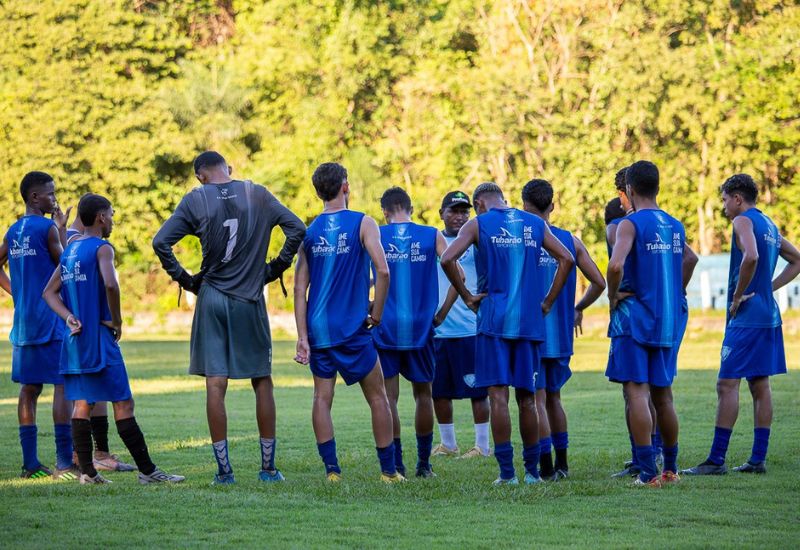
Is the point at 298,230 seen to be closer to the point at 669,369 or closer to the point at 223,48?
the point at 669,369

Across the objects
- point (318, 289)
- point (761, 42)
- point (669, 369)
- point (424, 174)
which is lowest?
point (669, 369)

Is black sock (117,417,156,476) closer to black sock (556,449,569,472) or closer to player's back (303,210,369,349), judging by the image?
player's back (303,210,369,349)

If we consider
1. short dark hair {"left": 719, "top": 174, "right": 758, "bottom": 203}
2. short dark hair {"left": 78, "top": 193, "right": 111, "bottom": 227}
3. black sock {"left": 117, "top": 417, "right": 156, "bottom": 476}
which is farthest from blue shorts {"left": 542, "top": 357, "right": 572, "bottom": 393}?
short dark hair {"left": 78, "top": 193, "right": 111, "bottom": 227}

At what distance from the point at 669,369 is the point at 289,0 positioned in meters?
41.6

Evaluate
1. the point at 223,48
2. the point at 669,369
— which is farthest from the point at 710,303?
the point at 669,369

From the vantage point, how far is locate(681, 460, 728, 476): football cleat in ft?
33.6

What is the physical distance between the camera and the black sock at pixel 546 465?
9961mm

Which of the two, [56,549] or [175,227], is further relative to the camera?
[175,227]

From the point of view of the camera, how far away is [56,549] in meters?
7.31

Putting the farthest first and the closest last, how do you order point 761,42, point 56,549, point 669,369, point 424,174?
point 424,174, point 761,42, point 669,369, point 56,549

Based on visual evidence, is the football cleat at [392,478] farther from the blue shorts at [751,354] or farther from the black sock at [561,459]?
the blue shorts at [751,354]

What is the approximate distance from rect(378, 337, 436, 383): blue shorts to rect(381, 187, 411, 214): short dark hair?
1039 millimetres

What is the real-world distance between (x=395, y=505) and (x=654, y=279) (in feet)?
7.92

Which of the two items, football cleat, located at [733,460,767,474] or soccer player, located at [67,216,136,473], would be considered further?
soccer player, located at [67,216,136,473]
